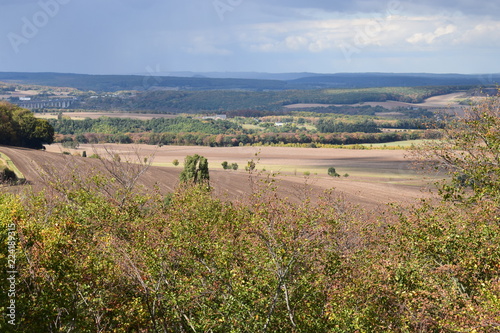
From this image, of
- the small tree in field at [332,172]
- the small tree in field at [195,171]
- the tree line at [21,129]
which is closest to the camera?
the small tree in field at [195,171]

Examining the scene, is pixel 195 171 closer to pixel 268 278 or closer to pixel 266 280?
pixel 268 278

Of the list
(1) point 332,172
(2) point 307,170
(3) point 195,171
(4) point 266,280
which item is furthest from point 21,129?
(4) point 266,280

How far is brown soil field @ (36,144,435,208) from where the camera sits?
7688 centimetres

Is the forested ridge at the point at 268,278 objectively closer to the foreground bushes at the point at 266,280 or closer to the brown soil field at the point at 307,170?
the foreground bushes at the point at 266,280

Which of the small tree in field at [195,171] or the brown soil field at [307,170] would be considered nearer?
the small tree in field at [195,171]

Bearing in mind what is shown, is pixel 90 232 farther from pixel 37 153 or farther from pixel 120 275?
pixel 37 153

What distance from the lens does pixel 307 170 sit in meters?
109

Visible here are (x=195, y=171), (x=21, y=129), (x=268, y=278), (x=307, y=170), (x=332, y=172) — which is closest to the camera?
(x=268, y=278)

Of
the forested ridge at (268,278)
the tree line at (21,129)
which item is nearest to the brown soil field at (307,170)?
the tree line at (21,129)

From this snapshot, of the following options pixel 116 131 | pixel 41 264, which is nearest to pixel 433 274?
pixel 41 264

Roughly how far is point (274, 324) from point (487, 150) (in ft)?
49.4

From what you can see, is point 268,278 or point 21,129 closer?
point 268,278

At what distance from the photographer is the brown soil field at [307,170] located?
76.9 metres

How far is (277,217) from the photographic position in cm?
2148
